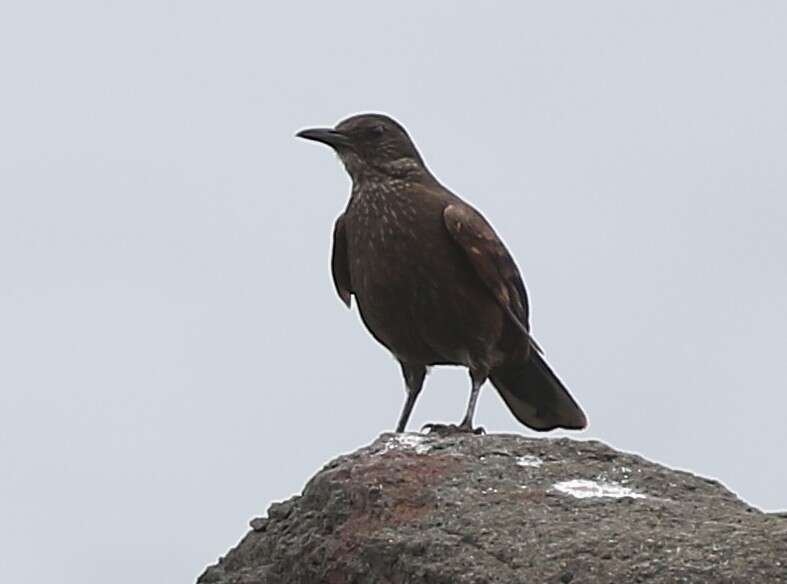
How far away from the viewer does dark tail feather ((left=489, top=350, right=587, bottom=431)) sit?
9234 millimetres

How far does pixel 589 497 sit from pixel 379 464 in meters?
0.72

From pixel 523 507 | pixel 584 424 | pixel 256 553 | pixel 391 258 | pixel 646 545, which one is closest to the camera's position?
pixel 646 545

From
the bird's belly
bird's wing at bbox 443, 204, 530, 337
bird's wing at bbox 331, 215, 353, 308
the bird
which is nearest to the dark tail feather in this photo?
the bird

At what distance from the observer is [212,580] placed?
20.6 feet

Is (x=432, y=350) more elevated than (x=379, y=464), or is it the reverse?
(x=432, y=350)

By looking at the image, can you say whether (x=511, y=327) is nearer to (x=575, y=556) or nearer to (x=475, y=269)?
(x=475, y=269)

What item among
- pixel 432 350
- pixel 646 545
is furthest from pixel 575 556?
pixel 432 350

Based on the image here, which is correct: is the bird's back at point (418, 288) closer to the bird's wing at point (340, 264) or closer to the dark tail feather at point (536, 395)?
the bird's wing at point (340, 264)

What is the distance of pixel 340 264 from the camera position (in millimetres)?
9242

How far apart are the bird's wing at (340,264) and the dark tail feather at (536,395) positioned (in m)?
0.85

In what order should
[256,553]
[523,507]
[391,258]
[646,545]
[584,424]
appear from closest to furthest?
[646,545] → [523,507] → [256,553] → [391,258] → [584,424]

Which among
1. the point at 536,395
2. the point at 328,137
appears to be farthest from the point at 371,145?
the point at 536,395

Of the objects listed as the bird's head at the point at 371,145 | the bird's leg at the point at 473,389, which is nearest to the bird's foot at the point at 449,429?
the bird's leg at the point at 473,389

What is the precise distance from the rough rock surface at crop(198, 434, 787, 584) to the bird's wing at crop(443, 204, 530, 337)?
2.11 meters
